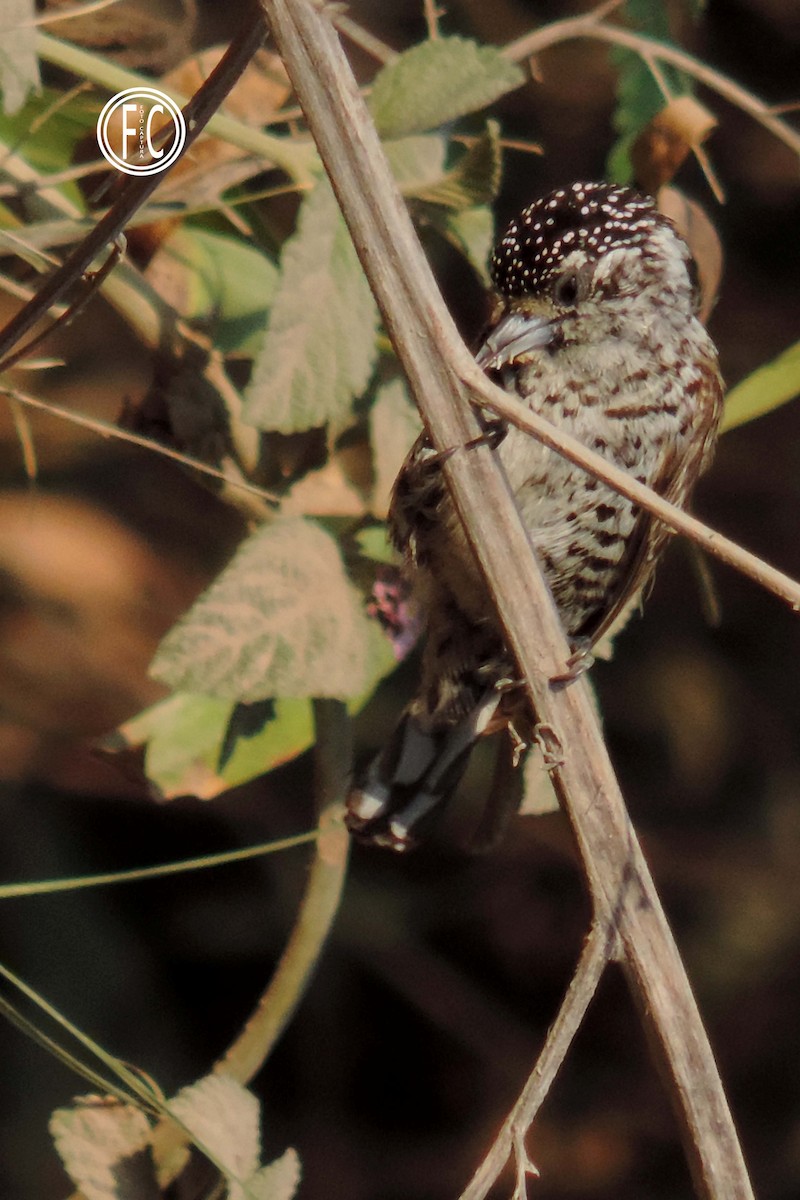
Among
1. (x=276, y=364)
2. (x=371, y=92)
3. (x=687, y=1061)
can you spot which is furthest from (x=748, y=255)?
(x=687, y=1061)

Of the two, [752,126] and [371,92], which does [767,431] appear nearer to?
[752,126]

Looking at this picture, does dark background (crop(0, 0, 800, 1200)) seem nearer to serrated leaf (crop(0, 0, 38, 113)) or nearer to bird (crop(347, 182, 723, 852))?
Answer: bird (crop(347, 182, 723, 852))

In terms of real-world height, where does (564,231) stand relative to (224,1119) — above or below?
above

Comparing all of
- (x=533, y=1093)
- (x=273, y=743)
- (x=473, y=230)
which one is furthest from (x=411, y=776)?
(x=533, y=1093)

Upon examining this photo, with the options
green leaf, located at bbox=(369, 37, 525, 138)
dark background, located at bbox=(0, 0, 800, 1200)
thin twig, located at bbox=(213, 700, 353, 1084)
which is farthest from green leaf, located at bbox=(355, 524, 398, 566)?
dark background, located at bbox=(0, 0, 800, 1200)

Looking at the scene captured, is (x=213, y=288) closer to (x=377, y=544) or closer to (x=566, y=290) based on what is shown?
(x=377, y=544)

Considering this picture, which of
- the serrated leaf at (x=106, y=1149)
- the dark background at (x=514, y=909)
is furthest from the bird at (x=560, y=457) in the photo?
the dark background at (x=514, y=909)
